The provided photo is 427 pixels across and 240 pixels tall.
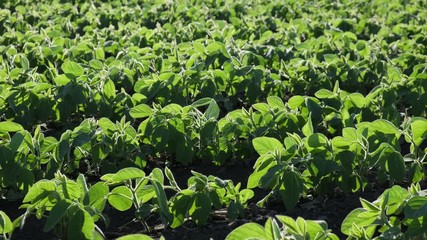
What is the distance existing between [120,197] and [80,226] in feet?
1.08

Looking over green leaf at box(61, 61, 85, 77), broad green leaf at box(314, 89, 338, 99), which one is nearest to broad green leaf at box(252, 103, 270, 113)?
broad green leaf at box(314, 89, 338, 99)

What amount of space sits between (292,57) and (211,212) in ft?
7.54

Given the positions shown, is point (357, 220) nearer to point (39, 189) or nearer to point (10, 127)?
point (39, 189)

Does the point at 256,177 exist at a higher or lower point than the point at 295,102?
lower

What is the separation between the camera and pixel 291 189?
3.17 metres

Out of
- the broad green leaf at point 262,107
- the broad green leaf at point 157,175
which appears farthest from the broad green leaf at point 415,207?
the broad green leaf at point 262,107

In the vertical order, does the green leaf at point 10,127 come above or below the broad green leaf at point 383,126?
above

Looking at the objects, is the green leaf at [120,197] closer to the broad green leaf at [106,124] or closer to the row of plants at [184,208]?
the row of plants at [184,208]

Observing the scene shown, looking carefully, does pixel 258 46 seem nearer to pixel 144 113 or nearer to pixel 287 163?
pixel 144 113

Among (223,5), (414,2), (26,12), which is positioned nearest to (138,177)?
(26,12)

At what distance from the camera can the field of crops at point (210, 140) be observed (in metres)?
2.86

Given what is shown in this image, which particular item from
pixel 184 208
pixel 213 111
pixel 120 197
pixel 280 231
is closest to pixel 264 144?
pixel 184 208

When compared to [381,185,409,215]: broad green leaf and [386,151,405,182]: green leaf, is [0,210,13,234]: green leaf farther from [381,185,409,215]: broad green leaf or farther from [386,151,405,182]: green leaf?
[386,151,405,182]: green leaf

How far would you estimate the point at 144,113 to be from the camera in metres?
3.80
